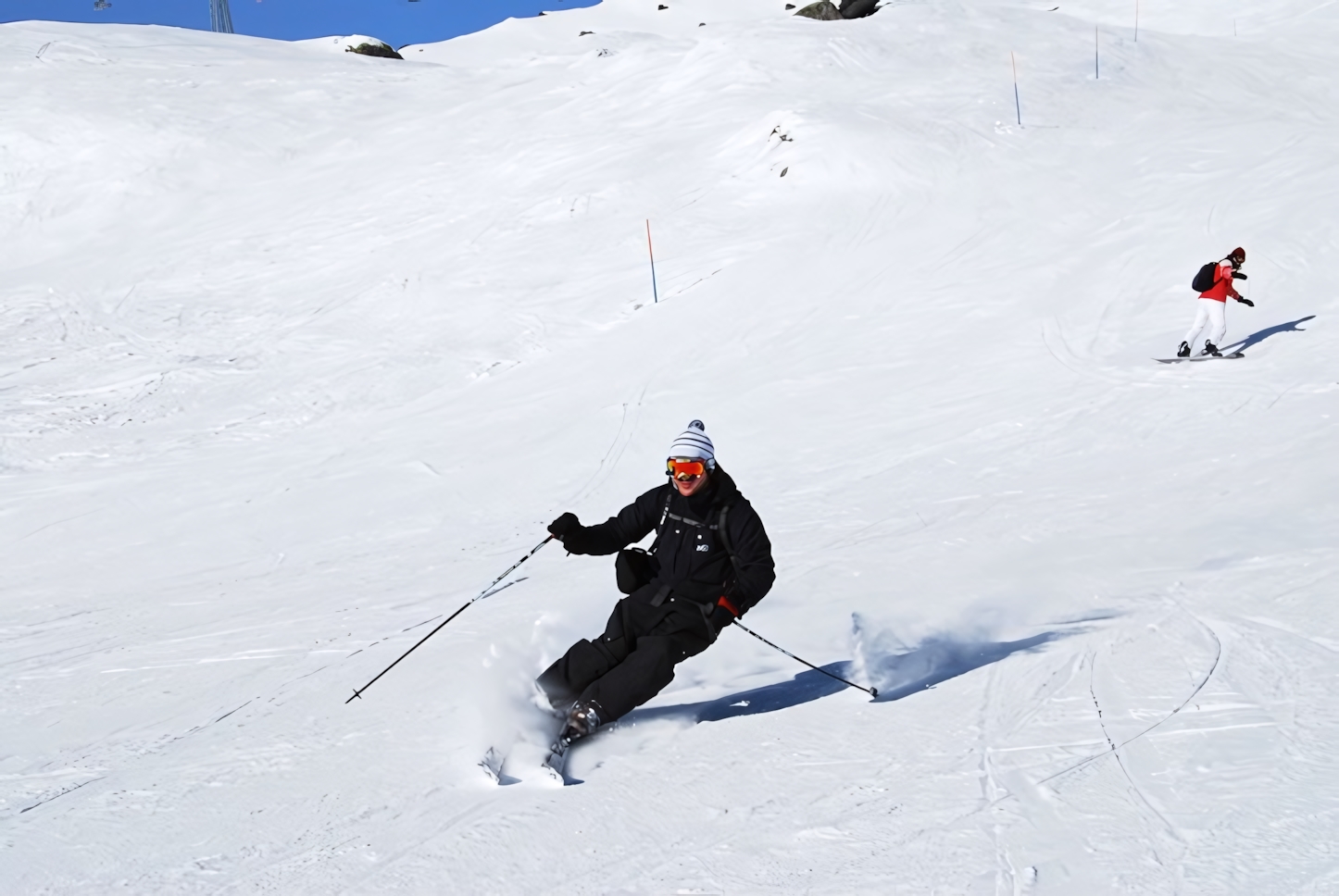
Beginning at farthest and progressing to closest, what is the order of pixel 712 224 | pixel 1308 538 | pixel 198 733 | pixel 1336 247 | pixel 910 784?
pixel 712 224, pixel 1336 247, pixel 1308 538, pixel 198 733, pixel 910 784

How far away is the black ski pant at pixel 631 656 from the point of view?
15.8ft

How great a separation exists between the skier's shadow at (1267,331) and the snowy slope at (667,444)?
77 millimetres

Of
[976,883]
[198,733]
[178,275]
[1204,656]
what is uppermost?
[976,883]

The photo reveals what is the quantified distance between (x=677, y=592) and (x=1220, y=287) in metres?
8.99

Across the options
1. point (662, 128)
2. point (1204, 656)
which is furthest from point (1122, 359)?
point (662, 128)

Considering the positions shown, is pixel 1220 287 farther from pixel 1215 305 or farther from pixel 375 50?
pixel 375 50

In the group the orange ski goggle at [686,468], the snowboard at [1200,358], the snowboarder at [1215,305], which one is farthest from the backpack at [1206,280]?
the orange ski goggle at [686,468]

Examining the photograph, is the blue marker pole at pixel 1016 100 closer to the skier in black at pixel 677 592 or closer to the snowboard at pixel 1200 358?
the snowboard at pixel 1200 358

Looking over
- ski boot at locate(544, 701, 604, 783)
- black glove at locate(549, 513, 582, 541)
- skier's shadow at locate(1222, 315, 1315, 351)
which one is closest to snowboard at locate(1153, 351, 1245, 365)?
skier's shadow at locate(1222, 315, 1315, 351)

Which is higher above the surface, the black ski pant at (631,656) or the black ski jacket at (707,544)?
the black ski jacket at (707,544)

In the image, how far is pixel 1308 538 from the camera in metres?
6.70

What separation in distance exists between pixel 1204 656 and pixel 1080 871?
80.8 inches

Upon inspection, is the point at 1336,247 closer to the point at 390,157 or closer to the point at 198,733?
the point at 198,733

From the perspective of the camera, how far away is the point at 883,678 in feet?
17.7
